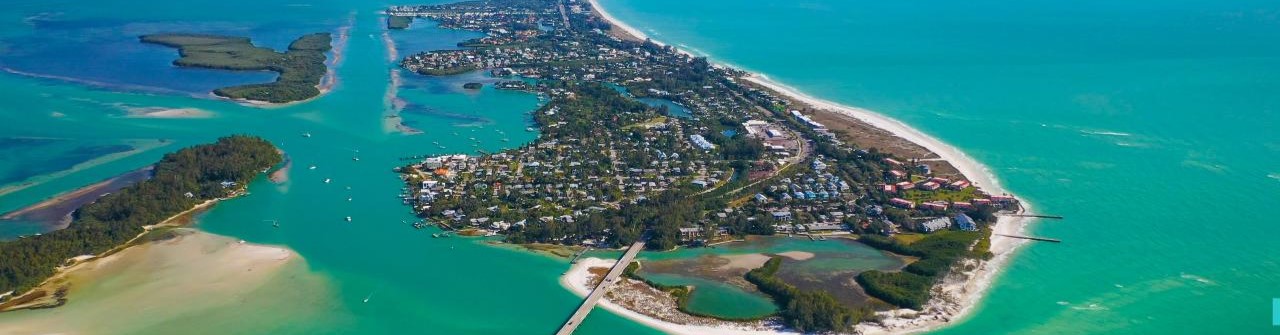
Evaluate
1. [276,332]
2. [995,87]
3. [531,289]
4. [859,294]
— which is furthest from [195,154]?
[995,87]

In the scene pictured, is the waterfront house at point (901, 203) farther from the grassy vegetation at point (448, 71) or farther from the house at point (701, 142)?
the grassy vegetation at point (448, 71)

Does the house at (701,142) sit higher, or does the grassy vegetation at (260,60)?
the grassy vegetation at (260,60)

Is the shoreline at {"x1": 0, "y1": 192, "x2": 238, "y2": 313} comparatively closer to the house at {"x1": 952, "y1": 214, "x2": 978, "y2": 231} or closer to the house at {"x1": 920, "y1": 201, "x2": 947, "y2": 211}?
the house at {"x1": 920, "y1": 201, "x2": 947, "y2": 211}

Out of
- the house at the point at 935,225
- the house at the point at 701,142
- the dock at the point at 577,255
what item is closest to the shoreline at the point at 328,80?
the house at the point at 701,142

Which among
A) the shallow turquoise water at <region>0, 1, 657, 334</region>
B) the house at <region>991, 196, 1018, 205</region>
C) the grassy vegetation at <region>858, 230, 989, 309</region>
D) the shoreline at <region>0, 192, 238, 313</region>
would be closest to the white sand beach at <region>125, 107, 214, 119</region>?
the shallow turquoise water at <region>0, 1, 657, 334</region>

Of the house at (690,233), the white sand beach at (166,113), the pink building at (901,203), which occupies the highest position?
the white sand beach at (166,113)

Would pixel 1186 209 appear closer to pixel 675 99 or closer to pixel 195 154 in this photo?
pixel 675 99

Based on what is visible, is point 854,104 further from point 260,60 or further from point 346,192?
point 260,60
